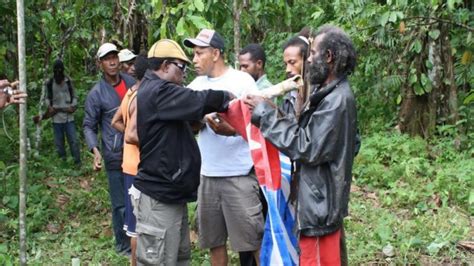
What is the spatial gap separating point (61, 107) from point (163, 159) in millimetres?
6109

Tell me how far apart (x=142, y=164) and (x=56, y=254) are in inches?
88.0

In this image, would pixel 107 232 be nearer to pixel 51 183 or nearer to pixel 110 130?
pixel 110 130

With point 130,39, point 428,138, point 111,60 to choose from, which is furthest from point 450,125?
point 111,60

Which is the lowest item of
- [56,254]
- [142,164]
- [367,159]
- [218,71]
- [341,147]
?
[56,254]

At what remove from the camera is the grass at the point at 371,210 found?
17.1 ft

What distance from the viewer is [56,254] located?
5.62 metres

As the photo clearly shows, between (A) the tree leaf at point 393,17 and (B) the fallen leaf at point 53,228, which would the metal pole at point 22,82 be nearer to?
(B) the fallen leaf at point 53,228

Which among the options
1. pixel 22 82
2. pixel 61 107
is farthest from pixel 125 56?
pixel 61 107

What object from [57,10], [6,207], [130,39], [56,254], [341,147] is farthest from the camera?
[57,10]

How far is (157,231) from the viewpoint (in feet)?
12.7

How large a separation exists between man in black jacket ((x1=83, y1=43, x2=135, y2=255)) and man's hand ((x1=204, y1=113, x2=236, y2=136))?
1.73 m

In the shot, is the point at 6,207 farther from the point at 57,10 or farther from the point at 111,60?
the point at 57,10

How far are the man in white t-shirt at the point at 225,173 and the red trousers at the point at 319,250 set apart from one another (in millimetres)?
1097

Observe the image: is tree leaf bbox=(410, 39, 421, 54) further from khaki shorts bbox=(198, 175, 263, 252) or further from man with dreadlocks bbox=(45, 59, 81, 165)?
man with dreadlocks bbox=(45, 59, 81, 165)
